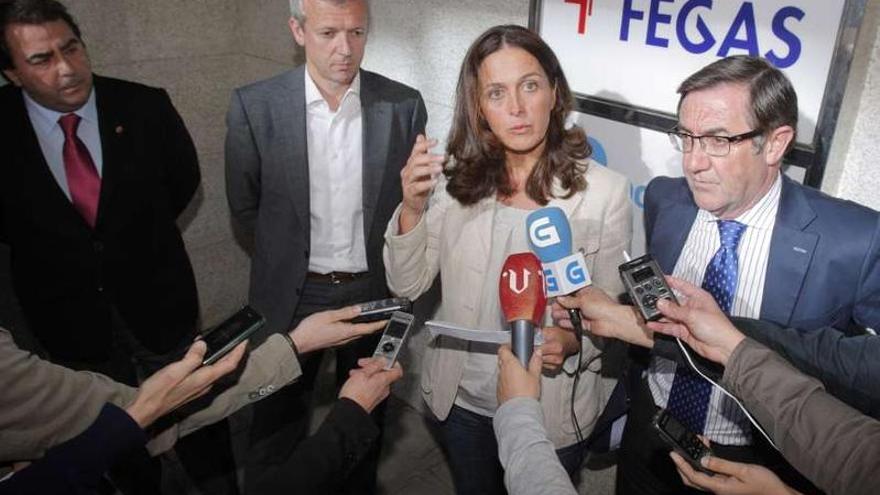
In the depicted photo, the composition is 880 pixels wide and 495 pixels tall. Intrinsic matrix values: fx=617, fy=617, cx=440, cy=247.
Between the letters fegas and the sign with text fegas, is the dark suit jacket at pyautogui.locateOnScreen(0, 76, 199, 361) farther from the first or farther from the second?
the letters fegas

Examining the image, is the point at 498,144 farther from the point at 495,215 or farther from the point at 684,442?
the point at 684,442

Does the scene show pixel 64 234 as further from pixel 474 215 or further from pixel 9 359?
pixel 474 215

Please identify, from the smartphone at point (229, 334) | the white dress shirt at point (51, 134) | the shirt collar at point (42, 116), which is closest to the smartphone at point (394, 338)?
the smartphone at point (229, 334)

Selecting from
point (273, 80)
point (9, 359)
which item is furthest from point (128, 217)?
point (9, 359)

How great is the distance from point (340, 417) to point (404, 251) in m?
0.50

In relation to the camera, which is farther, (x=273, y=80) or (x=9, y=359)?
(x=273, y=80)

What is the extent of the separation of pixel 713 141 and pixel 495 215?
0.57m

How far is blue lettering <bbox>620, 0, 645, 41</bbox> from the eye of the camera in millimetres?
1748

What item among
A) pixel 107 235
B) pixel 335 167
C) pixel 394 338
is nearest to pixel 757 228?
pixel 394 338

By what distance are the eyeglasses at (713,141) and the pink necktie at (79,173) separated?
1.91 m

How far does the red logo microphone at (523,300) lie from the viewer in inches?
52.6

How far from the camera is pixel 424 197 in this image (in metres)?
1.69

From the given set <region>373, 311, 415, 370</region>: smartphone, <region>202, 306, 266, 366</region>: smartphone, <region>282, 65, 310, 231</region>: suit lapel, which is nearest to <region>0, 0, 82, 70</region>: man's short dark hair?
<region>282, 65, 310, 231</region>: suit lapel

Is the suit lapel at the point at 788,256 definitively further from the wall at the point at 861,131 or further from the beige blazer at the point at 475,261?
the beige blazer at the point at 475,261
